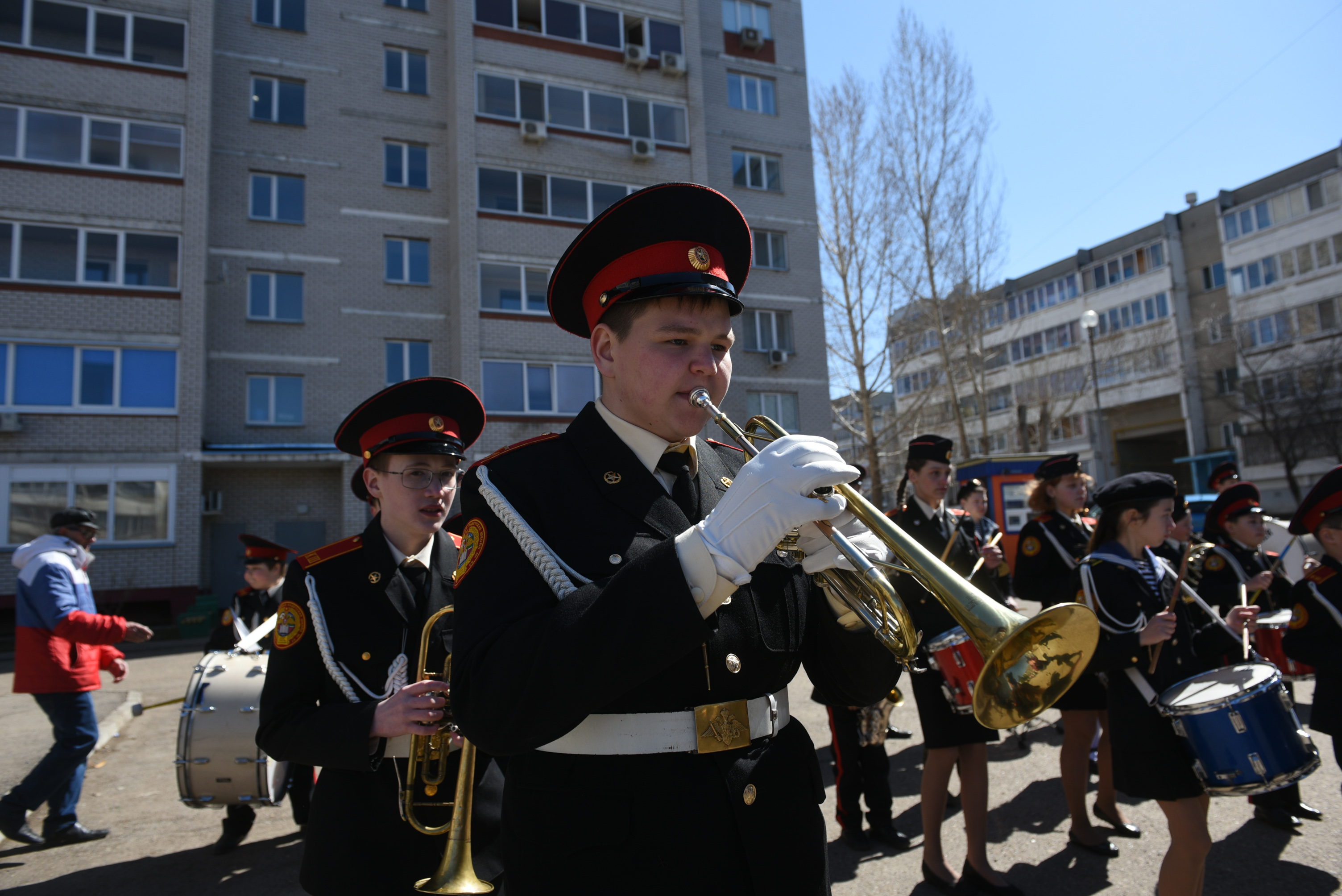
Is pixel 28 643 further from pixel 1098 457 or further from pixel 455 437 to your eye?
pixel 1098 457

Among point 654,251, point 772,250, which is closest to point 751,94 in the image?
point 772,250

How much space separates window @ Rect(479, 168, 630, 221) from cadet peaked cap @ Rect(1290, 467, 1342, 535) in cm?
2051

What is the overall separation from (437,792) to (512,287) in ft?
70.2

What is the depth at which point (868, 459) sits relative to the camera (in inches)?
1024

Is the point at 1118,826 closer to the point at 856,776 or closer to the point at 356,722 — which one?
the point at 856,776

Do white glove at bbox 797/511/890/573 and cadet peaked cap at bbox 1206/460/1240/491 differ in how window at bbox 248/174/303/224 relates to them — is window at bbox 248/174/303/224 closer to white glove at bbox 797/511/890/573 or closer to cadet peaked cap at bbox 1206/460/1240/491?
cadet peaked cap at bbox 1206/460/1240/491

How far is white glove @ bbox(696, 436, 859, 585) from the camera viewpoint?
1.47 m

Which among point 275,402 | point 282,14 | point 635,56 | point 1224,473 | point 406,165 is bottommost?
point 1224,473

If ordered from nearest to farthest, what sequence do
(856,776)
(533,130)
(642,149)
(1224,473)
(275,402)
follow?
1. (856,776)
2. (1224,473)
3. (275,402)
4. (533,130)
5. (642,149)

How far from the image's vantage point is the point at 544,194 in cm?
2356

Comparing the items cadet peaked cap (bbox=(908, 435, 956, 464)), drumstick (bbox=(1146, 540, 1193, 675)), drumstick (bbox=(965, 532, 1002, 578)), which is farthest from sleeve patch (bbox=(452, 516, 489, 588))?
cadet peaked cap (bbox=(908, 435, 956, 464))

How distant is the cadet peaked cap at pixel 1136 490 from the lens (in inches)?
166

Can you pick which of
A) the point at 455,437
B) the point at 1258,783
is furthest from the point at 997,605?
the point at 1258,783

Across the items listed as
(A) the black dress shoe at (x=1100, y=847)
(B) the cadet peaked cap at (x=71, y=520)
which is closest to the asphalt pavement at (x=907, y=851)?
(A) the black dress shoe at (x=1100, y=847)
